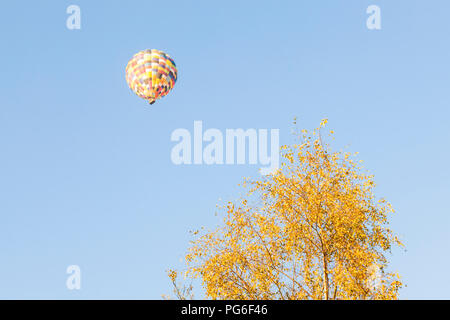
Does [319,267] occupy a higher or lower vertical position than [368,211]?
lower

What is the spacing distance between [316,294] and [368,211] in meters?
5.19

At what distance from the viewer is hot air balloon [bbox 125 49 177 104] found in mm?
55531

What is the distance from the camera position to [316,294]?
26.8 m

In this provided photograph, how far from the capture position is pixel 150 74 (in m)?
55.5

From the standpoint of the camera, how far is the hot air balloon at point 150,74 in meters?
55.5
